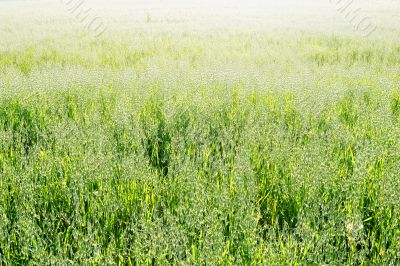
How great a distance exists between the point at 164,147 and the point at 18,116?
1.65 metres

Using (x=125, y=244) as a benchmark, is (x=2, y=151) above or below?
above

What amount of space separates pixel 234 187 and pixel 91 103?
8.32 ft

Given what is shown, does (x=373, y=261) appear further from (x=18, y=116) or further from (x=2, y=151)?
(x=18, y=116)

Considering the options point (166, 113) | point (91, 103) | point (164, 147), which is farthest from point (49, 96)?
point (164, 147)

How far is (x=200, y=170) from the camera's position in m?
2.54

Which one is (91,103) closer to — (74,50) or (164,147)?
(164,147)

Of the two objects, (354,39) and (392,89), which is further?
(354,39)

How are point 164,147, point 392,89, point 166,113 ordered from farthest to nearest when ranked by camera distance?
point 392,89 → point 166,113 → point 164,147

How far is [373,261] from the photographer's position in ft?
6.04

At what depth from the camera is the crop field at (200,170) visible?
1.93 m

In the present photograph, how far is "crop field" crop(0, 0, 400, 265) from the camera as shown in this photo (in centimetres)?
193

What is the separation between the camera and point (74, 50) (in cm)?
919

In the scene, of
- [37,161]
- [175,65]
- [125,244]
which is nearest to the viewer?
[125,244]

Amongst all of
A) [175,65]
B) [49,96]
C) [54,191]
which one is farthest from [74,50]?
[54,191]
